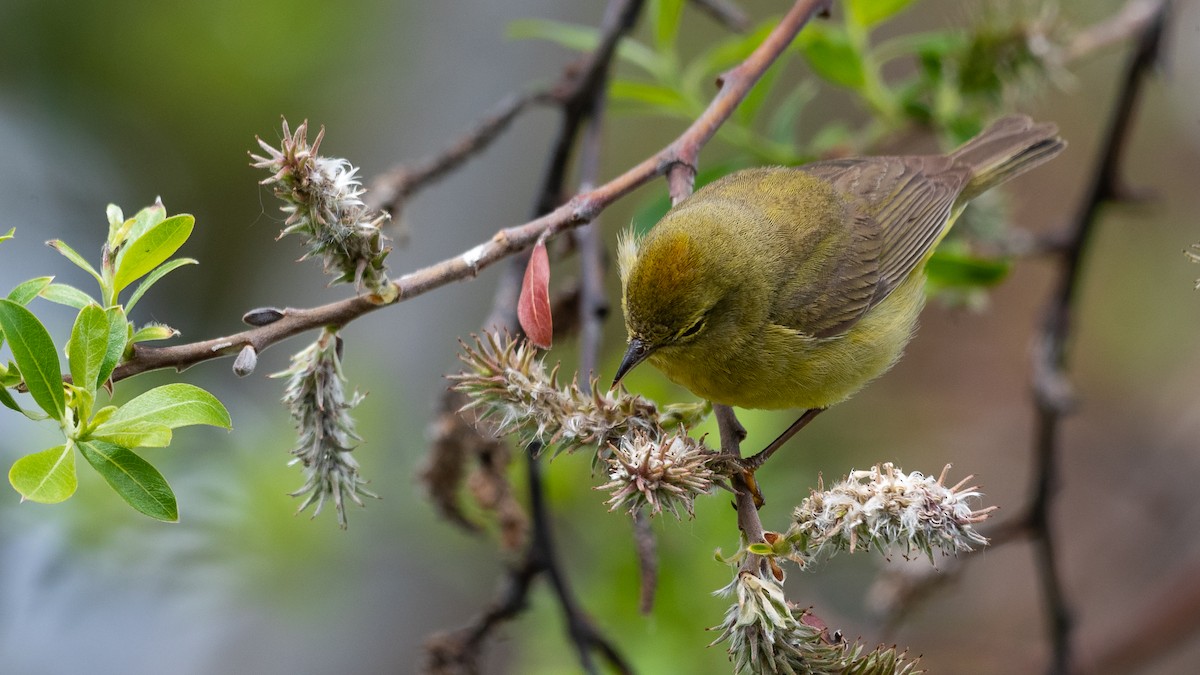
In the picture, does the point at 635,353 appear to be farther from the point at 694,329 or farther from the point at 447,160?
the point at 447,160

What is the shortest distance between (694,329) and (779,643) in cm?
139

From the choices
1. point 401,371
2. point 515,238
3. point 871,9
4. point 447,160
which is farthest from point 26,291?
point 401,371

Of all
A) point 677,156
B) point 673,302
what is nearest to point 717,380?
point 673,302

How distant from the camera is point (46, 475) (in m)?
1.54

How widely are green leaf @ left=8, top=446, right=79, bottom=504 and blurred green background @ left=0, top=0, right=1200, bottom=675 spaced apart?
2464mm

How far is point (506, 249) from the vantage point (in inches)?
76.4

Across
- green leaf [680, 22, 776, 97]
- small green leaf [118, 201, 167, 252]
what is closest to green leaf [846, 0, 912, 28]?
green leaf [680, 22, 776, 97]

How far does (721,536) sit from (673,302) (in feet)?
4.07

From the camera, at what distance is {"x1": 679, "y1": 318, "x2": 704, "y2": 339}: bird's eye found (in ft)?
9.47

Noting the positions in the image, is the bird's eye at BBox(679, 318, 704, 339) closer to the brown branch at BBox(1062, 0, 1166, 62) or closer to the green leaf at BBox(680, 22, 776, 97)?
the green leaf at BBox(680, 22, 776, 97)

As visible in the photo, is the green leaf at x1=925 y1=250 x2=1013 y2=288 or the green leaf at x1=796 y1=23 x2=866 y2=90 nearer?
the green leaf at x1=925 y1=250 x2=1013 y2=288

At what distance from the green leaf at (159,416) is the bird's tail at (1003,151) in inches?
120

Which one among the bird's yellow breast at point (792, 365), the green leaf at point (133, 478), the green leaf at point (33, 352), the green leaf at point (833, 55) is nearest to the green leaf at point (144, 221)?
the green leaf at point (33, 352)

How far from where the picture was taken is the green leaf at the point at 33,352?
1.50 metres
